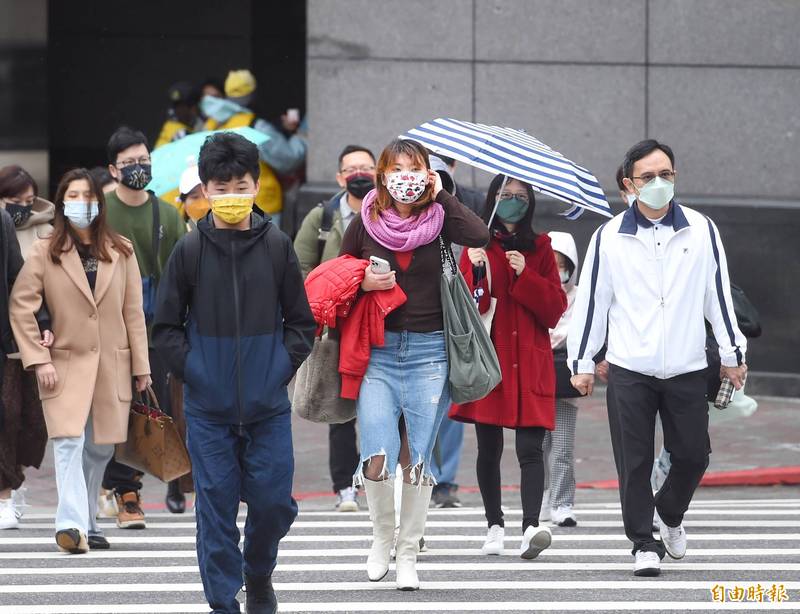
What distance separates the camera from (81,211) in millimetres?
8617

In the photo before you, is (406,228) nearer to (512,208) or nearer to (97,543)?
(512,208)

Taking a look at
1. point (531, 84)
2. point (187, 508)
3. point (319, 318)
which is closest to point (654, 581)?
point (319, 318)

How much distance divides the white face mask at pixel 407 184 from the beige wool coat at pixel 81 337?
6.61ft

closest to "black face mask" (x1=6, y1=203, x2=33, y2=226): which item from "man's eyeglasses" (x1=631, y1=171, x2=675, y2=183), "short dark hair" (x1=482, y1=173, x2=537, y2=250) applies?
"short dark hair" (x1=482, y1=173, x2=537, y2=250)

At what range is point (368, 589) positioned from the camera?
7500 millimetres

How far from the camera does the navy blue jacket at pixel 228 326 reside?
6.40 meters

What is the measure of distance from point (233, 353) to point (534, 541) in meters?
2.34

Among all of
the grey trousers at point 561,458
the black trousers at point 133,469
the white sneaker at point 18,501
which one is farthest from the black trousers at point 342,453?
the white sneaker at point 18,501

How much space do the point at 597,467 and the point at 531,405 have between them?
3.91 m

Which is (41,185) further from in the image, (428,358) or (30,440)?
(428,358)

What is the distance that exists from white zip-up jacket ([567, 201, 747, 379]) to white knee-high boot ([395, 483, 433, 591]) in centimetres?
113

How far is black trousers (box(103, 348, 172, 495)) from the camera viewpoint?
9570 millimetres

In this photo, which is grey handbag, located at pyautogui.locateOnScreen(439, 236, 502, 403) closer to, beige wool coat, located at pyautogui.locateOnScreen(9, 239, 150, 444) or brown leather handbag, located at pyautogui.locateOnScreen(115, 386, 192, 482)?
brown leather handbag, located at pyautogui.locateOnScreen(115, 386, 192, 482)

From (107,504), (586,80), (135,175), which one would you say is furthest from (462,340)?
(586,80)
